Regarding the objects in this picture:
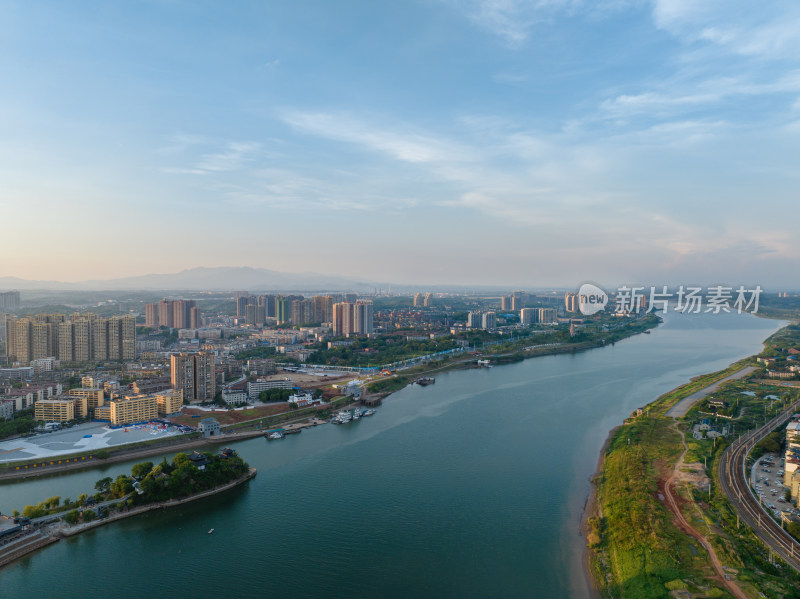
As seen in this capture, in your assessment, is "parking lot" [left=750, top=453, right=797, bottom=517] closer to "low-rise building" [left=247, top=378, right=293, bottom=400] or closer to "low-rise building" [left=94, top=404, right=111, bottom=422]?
"low-rise building" [left=247, top=378, right=293, bottom=400]

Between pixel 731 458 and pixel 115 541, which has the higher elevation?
pixel 731 458

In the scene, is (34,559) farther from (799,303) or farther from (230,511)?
(799,303)

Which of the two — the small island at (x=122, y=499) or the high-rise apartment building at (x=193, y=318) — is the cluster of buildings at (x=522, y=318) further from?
the small island at (x=122, y=499)

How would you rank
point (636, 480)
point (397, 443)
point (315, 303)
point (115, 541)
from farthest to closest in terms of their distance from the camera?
point (315, 303) < point (397, 443) < point (636, 480) < point (115, 541)

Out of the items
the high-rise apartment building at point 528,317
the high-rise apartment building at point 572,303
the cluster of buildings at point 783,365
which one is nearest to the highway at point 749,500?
the cluster of buildings at point 783,365

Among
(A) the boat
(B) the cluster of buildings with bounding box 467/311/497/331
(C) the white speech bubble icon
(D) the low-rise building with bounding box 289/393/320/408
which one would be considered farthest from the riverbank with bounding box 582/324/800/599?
(C) the white speech bubble icon

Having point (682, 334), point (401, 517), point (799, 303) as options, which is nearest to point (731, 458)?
point (401, 517)
